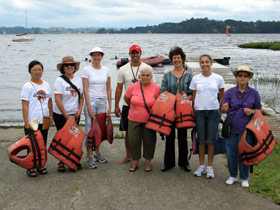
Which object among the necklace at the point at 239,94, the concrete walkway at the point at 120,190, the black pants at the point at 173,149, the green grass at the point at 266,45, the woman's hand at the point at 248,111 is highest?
the green grass at the point at 266,45

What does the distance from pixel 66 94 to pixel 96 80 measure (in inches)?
22.0

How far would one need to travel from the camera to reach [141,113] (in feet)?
16.9

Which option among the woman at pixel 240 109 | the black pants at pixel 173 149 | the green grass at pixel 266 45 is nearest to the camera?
the woman at pixel 240 109

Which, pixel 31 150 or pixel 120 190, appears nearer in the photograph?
pixel 120 190

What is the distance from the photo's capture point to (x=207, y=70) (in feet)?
16.0

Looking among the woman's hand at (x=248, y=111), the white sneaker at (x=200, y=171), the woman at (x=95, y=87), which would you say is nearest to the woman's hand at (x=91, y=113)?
the woman at (x=95, y=87)

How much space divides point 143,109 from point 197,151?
1129mm

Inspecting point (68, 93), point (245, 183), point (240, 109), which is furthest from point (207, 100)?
point (68, 93)

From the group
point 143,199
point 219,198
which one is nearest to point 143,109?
point 143,199

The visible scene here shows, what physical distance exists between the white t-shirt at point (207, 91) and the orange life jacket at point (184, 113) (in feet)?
0.48

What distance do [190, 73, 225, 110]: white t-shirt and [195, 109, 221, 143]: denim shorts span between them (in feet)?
0.32

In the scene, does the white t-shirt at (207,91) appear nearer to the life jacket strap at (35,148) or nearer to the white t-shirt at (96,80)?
the white t-shirt at (96,80)

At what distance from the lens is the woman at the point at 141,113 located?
5.11m

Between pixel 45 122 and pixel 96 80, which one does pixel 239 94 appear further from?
pixel 45 122
